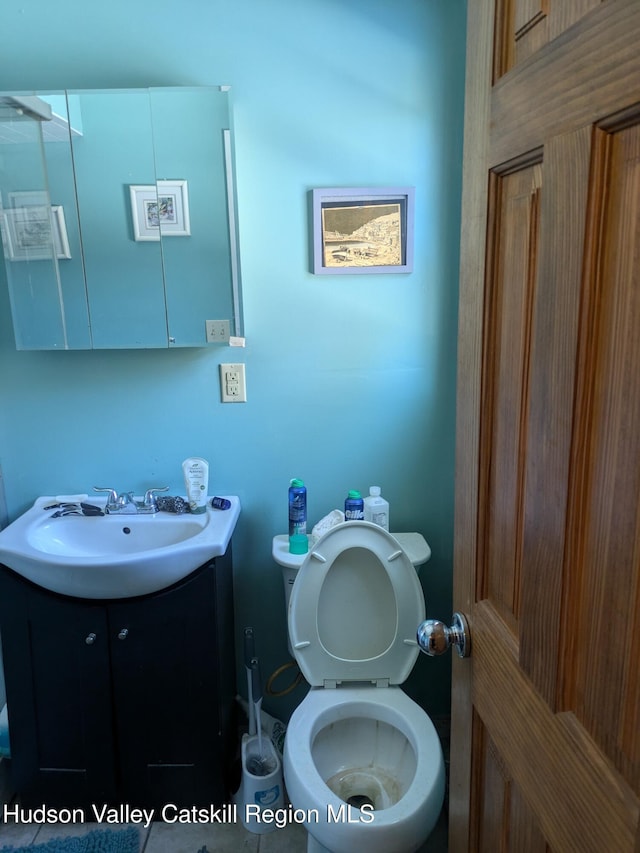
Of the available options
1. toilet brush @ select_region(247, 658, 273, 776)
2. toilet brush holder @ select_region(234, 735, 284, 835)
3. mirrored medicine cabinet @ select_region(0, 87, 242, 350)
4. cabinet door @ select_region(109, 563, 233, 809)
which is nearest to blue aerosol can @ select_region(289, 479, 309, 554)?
cabinet door @ select_region(109, 563, 233, 809)

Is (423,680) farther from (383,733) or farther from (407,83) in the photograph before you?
(407,83)

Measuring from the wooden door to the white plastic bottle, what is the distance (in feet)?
3.08

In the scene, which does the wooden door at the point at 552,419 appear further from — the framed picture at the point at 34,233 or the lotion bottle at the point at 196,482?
the framed picture at the point at 34,233

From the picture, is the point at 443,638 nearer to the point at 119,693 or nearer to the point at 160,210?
the point at 119,693

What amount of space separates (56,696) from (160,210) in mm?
1370

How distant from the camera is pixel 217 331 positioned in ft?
5.72

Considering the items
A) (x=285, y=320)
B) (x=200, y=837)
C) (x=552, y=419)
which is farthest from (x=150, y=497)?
(x=552, y=419)

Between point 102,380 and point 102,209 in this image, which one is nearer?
point 102,209

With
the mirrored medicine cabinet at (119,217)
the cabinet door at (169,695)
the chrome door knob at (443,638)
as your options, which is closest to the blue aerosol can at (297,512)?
the cabinet door at (169,695)

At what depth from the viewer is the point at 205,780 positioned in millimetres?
1722

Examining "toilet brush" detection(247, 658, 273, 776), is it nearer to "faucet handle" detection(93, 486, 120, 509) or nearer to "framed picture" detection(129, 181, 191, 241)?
"faucet handle" detection(93, 486, 120, 509)

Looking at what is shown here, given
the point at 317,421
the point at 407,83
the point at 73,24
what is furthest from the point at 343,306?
the point at 73,24

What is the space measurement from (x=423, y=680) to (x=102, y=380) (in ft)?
4.63

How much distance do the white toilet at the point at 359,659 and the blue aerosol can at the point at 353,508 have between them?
0.15 meters
